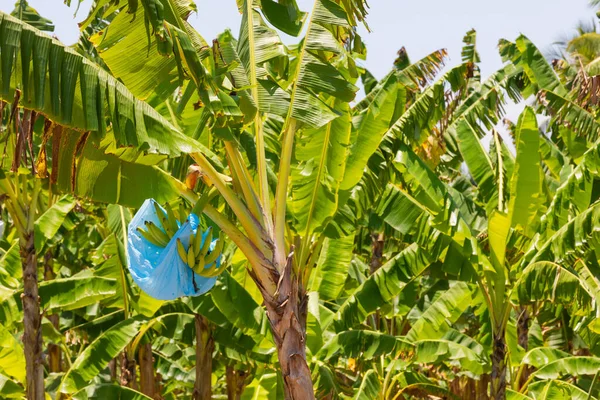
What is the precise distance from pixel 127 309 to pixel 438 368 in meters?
6.18

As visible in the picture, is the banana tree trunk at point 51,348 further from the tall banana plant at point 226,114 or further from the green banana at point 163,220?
the green banana at point 163,220

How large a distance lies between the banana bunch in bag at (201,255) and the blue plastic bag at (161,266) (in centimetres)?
3

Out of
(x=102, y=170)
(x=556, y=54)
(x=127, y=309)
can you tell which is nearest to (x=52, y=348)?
(x=127, y=309)

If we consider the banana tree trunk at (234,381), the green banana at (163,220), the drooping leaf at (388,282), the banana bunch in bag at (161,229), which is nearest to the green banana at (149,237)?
the banana bunch in bag at (161,229)

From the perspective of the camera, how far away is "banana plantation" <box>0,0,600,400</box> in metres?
5.11

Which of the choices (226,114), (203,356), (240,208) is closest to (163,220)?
(240,208)

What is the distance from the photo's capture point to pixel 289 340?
5.30 meters

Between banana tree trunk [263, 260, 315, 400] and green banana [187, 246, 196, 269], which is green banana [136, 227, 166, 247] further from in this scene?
banana tree trunk [263, 260, 315, 400]

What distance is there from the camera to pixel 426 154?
Answer: 10.7 m

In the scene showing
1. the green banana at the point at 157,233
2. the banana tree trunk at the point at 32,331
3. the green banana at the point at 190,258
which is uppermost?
the green banana at the point at 157,233

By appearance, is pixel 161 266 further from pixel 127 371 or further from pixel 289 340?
pixel 127 371

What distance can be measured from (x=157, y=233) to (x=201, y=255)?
1.11 ft

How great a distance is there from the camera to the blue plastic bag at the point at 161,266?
500 centimetres

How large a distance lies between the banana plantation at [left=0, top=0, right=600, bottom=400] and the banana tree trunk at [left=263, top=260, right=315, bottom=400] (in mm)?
14
